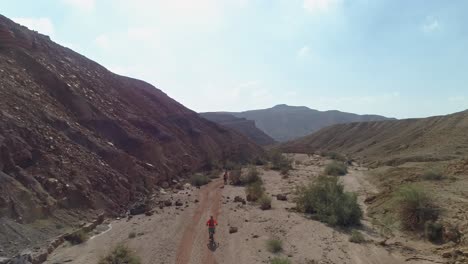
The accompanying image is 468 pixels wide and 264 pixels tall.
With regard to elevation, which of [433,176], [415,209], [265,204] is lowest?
[265,204]

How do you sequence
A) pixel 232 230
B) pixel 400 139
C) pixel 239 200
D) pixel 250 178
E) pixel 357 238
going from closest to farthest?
pixel 357 238, pixel 232 230, pixel 239 200, pixel 250 178, pixel 400 139

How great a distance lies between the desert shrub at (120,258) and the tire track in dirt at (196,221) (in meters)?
1.67

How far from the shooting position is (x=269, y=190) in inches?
1315

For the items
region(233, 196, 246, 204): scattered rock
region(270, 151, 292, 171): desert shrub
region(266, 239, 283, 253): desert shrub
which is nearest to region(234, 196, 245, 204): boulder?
region(233, 196, 246, 204): scattered rock

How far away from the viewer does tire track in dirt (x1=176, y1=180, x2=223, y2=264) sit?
53.9ft

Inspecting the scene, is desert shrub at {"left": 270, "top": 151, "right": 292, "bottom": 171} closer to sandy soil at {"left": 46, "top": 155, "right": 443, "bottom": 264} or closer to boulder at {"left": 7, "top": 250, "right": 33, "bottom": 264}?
sandy soil at {"left": 46, "top": 155, "right": 443, "bottom": 264}

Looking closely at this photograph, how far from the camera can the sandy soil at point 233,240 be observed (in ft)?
52.4

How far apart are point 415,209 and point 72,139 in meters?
20.2

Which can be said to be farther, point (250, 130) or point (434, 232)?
point (250, 130)

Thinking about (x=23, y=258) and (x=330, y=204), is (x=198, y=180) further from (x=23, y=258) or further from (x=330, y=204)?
(x=23, y=258)

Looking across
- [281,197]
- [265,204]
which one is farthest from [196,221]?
[281,197]

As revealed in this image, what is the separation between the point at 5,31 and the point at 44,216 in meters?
20.9

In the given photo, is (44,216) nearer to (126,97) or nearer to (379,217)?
(379,217)

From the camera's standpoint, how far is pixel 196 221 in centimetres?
2247
